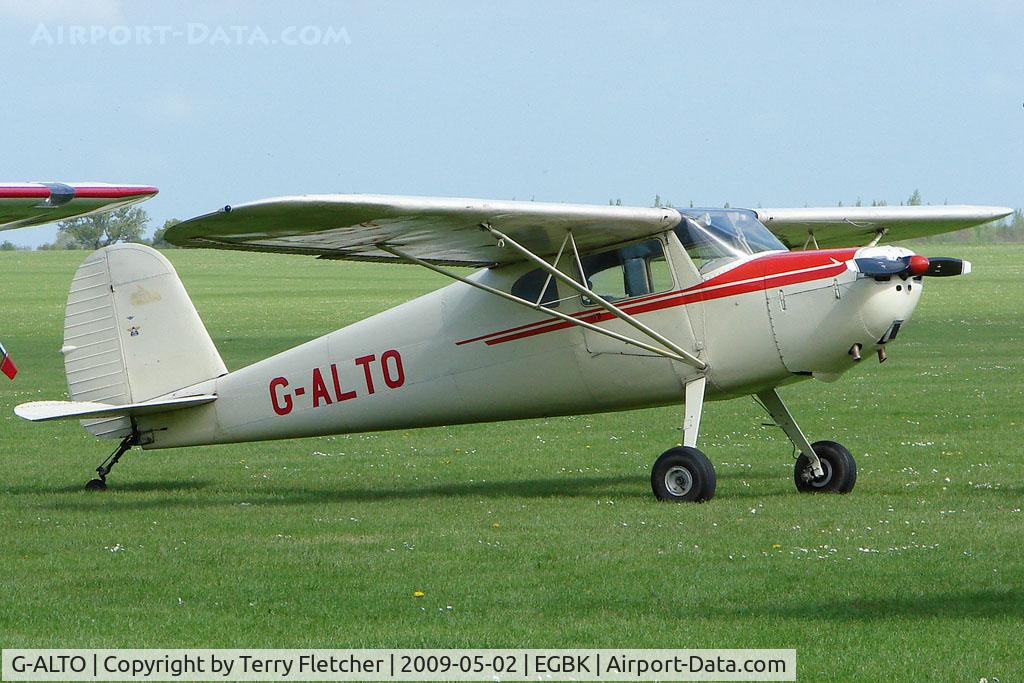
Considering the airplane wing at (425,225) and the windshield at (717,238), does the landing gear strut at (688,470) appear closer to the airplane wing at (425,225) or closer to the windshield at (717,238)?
the windshield at (717,238)

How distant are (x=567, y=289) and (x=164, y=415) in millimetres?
4521

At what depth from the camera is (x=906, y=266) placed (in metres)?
11.9

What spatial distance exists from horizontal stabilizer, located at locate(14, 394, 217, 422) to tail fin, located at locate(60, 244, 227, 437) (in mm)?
189

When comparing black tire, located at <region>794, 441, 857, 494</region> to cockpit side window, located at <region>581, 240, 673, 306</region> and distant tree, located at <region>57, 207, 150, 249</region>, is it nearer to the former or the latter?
cockpit side window, located at <region>581, 240, 673, 306</region>

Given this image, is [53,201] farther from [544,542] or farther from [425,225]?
[544,542]

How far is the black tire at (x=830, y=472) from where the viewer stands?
13.2m

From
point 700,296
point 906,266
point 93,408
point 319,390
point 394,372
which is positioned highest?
point 906,266

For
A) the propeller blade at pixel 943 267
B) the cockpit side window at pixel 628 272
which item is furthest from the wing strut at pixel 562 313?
the propeller blade at pixel 943 267

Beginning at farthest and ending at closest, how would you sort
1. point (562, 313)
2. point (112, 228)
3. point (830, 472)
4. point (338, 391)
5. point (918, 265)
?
point (112, 228)
point (338, 391)
point (562, 313)
point (830, 472)
point (918, 265)

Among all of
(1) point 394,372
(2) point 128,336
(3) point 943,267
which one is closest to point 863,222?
(3) point 943,267

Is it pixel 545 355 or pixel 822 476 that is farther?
pixel 545 355

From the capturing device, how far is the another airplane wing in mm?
11570

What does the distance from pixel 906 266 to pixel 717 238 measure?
6.15ft
